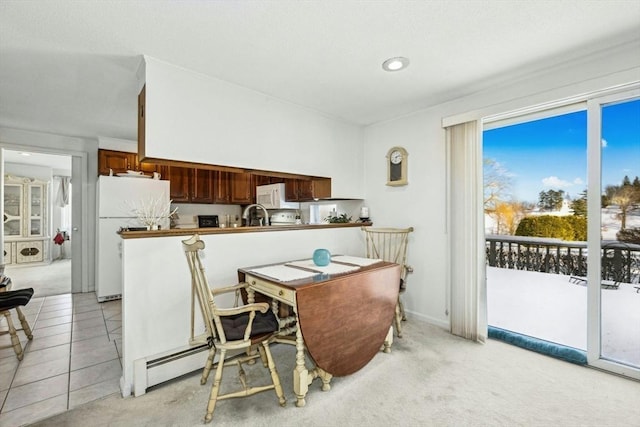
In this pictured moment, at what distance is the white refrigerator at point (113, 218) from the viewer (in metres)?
3.78

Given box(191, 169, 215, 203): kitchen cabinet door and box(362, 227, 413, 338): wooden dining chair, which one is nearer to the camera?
box(362, 227, 413, 338): wooden dining chair

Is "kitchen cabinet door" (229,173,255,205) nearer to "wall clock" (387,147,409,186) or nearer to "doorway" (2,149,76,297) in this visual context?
"wall clock" (387,147,409,186)

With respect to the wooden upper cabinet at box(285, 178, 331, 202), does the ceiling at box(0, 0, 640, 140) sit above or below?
above

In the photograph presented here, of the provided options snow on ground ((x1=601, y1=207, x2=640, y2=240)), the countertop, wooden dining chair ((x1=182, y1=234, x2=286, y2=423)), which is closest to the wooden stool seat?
the countertop

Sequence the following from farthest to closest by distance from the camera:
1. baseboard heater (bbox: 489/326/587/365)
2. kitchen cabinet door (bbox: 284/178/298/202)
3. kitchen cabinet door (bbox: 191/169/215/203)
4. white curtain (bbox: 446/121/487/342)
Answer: kitchen cabinet door (bbox: 191/169/215/203)
kitchen cabinet door (bbox: 284/178/298/202)
white curtain (bbox: 446/121/487/342)
baseboard heater (bbox: 489/326/587/365)

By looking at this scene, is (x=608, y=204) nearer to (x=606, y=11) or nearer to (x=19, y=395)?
(x=606, y=11)

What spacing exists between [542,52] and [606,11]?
0.41 m

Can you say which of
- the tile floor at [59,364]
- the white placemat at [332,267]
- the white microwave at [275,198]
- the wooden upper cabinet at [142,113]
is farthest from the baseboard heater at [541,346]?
the wooden upper cabinet at [142,113]

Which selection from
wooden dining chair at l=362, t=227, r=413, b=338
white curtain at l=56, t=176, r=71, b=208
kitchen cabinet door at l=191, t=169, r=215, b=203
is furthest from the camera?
white curtain at l=56, t=176, r=71, b=208

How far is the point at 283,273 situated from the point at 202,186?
287 centimetres

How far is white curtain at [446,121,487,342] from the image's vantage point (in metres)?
2.55

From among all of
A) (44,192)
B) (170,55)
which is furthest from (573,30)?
(44,192)

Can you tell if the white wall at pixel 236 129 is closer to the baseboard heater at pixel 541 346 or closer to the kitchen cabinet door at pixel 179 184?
the baseboard heater at pixel 541 346

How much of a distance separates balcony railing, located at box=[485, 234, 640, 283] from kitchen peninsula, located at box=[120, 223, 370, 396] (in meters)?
2.28
